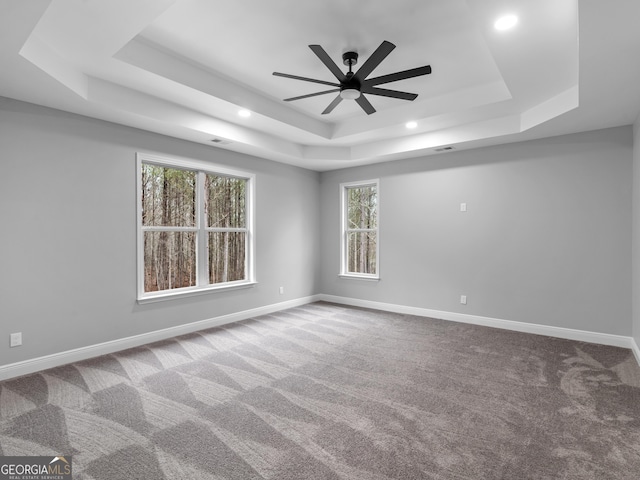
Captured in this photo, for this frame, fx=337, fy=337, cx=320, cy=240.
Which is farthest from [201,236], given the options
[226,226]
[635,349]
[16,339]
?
[635,349]

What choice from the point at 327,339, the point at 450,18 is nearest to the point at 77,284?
the point at 327,339

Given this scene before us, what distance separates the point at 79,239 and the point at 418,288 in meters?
4.55

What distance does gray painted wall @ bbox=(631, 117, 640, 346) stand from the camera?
345 cm

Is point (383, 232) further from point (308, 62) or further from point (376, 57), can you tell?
point (376, 57)

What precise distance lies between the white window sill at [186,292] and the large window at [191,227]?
13mm

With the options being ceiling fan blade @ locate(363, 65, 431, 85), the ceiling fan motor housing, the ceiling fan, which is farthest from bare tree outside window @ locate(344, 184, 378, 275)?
ceiling fan blade @ locate(363, 65, 431, 85)

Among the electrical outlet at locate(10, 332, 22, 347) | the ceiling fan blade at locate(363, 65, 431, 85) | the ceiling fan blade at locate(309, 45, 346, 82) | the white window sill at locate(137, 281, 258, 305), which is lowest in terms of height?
the electrical outlet at locate(10, 332, 22, 347)

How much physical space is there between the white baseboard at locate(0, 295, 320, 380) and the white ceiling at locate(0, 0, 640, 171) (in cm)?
242

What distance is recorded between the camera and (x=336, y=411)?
2498 millimetres

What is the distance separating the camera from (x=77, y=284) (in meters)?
3.45

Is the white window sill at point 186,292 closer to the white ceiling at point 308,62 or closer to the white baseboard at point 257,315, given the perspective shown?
the white baseboard at point 257,315

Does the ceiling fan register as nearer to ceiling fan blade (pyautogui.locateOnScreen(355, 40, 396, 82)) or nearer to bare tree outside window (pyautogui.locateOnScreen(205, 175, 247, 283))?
ceiling fan blade (pyautogui.locateOnScreen(355, 40, 396, 82))

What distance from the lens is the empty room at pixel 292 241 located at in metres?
2.15

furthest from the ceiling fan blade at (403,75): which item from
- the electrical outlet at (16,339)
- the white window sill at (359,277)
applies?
the electrical outlet at (16,339)
